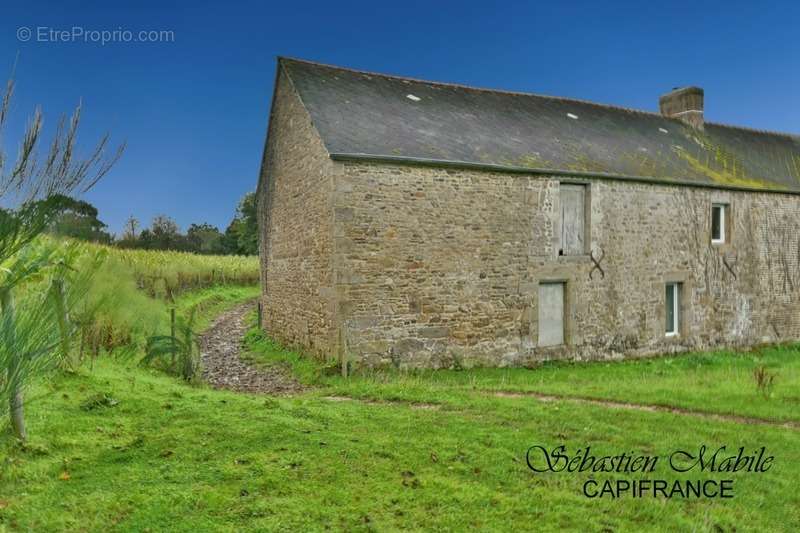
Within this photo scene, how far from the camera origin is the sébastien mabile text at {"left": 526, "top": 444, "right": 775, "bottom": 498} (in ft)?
16.4

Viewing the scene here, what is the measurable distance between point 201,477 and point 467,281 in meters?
8.44

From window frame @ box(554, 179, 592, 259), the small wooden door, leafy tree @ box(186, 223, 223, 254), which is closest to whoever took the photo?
the small wooden door

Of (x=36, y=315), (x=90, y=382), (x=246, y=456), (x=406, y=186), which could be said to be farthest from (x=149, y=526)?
(x=406, y=186)

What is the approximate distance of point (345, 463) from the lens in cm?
518

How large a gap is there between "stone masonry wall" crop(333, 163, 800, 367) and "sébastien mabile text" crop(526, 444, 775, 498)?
609 centimetres

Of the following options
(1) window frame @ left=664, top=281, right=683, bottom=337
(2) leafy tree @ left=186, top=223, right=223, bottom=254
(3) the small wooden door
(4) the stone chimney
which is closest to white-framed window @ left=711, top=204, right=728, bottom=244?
(1) window frame @ left=664, top=281, right=683, bottom=337

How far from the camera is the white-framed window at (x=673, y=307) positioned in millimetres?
15953

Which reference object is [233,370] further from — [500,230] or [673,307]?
[673,307]

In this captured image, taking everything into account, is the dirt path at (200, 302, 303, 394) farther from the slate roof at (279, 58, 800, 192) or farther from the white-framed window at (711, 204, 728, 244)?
the white-framed window at (711, 204, 728, 244)

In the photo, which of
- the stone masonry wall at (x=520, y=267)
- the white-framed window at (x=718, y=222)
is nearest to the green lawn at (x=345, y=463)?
the stone masonry wall at (x=520, y=267)

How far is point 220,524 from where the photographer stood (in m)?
4.04

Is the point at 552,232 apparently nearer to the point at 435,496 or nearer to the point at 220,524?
the point at 435,496

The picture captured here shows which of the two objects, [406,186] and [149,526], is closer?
[149,526]

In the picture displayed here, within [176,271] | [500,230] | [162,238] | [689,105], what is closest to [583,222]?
[500,230]
